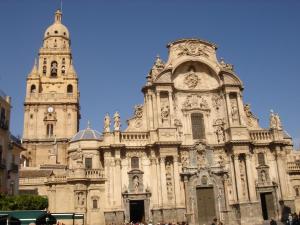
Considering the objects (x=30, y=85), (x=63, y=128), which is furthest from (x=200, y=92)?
(x=30, y=85)

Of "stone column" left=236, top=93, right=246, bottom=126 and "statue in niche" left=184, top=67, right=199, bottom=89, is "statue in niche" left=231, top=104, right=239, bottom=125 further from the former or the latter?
"statue in niche" left=184, top=67, right=199, bottom=89

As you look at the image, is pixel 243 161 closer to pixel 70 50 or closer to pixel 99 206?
pixel 99 206

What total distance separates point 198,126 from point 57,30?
129ft

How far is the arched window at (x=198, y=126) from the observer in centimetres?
3625

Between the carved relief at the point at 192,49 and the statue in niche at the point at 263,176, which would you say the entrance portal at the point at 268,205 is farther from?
the carved relief at the point at 192,49

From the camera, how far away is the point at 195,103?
37.0 meters

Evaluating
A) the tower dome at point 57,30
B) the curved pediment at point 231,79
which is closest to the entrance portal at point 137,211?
the curved pediment at point 231,79

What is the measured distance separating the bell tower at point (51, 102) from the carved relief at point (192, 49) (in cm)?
2444

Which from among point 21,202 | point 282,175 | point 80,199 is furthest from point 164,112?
point 21,202

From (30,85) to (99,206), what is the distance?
32.3 meters

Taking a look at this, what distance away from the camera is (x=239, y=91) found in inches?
1469

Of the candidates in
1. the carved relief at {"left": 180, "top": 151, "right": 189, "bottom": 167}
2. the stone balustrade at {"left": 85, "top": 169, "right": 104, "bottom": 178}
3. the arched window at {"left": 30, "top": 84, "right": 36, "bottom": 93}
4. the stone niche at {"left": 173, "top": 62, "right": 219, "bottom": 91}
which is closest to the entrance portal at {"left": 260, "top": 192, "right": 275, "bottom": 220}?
the carved relief at {"left": 180, "top": 151, "right": 189, "bottom": 167}

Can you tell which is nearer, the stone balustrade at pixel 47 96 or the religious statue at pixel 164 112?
the religious statue at pixel 164 112

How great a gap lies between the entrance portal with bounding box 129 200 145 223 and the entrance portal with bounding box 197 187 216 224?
5083 millimetres
